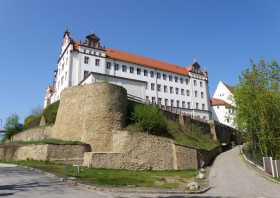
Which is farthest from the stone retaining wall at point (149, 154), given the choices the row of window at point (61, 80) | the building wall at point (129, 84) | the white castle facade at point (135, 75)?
the row of window at point (61, 80)

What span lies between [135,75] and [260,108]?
2923cm

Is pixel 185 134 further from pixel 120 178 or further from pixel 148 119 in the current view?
pixel 120 178

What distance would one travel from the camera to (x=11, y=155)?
91.0ft

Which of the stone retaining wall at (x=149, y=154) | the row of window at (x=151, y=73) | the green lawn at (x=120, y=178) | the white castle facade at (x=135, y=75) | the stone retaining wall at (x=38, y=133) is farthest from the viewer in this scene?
the row of window at (x=151, y=73)

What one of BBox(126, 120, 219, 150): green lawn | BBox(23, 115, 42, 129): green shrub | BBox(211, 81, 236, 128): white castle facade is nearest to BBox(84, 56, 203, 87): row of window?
BBox(211, 81, 236, 128): white castle facade

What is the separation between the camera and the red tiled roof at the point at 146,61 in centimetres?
5202

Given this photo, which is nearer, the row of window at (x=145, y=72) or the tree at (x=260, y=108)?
the tree at (x=260, y=108)

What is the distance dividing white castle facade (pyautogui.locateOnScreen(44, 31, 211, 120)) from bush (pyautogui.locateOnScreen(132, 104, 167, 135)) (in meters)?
9.12

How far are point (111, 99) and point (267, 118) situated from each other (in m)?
16.5

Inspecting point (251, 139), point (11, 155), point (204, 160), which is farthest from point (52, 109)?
point (251, 139)

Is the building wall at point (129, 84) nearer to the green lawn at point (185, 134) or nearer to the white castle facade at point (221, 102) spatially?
the green lawn at point (185, 134)

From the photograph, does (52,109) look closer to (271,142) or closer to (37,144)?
(37,144)

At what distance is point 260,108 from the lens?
27.3 metres

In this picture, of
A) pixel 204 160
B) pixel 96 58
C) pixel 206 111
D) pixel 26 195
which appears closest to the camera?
pixel 26 195
